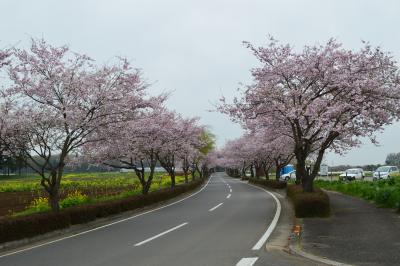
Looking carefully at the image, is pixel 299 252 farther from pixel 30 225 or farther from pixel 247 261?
pixel 30 225

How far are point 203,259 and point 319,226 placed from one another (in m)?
5.19

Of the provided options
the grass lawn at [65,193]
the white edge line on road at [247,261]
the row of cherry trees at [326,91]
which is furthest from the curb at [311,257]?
the grass lawn at [65,193]

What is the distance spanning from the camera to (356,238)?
34.3 feet

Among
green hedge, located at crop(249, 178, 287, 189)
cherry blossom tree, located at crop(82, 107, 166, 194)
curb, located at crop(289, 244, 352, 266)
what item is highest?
cherry blossom tree, located at crop(82, 107, 166, 194)

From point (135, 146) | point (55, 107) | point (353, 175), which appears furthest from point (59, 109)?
point (353, 175)

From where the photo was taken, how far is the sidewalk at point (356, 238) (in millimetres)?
8273

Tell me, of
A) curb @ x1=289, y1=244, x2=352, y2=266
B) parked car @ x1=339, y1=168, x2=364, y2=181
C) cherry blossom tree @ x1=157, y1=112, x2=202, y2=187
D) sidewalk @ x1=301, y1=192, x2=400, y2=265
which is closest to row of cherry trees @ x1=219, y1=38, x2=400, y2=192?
sidewalk @ x1=301, y1=192, x2=400, y2=265

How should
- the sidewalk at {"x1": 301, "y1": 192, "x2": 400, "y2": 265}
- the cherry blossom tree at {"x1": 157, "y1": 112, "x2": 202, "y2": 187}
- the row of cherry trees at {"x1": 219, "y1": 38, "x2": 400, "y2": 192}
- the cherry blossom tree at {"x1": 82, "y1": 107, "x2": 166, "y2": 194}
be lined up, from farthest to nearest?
the cherry blossom tree at {"x1": 157, "y1": 112, "x2": 202, "y2": 187} → the cherry blossom tree at {"x1": 82, "y1": 107, "x2": 166, "y2": 194} → the row of cherry trees at {"x1": 219, "y1": 38, "x2": 400, "y2": 192} → the sidewalk at {"x1": 301, "y1": 192, "x2": 400, "y2": 265}

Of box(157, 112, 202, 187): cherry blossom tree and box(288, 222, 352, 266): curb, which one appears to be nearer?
box(288, 222, 352, 266): curb

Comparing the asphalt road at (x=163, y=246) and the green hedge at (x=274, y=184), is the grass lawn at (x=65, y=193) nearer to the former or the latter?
the asphalt road at (x=163, y=246)

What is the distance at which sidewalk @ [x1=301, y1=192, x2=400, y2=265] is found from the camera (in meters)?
8.27

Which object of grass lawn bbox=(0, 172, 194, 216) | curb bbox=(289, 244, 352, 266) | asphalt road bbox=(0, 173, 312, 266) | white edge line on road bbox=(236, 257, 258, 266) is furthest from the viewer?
grass lawn bbox=(0, 172, 194, 216)

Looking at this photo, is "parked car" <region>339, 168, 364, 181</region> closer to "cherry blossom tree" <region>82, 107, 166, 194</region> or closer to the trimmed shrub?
"cherry blossom tree" <region>82, 107, 166, 194</region>

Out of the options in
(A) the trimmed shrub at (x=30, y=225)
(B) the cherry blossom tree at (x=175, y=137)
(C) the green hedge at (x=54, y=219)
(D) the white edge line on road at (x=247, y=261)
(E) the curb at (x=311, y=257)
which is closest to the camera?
(E) the curb at (x=311, y=257)
